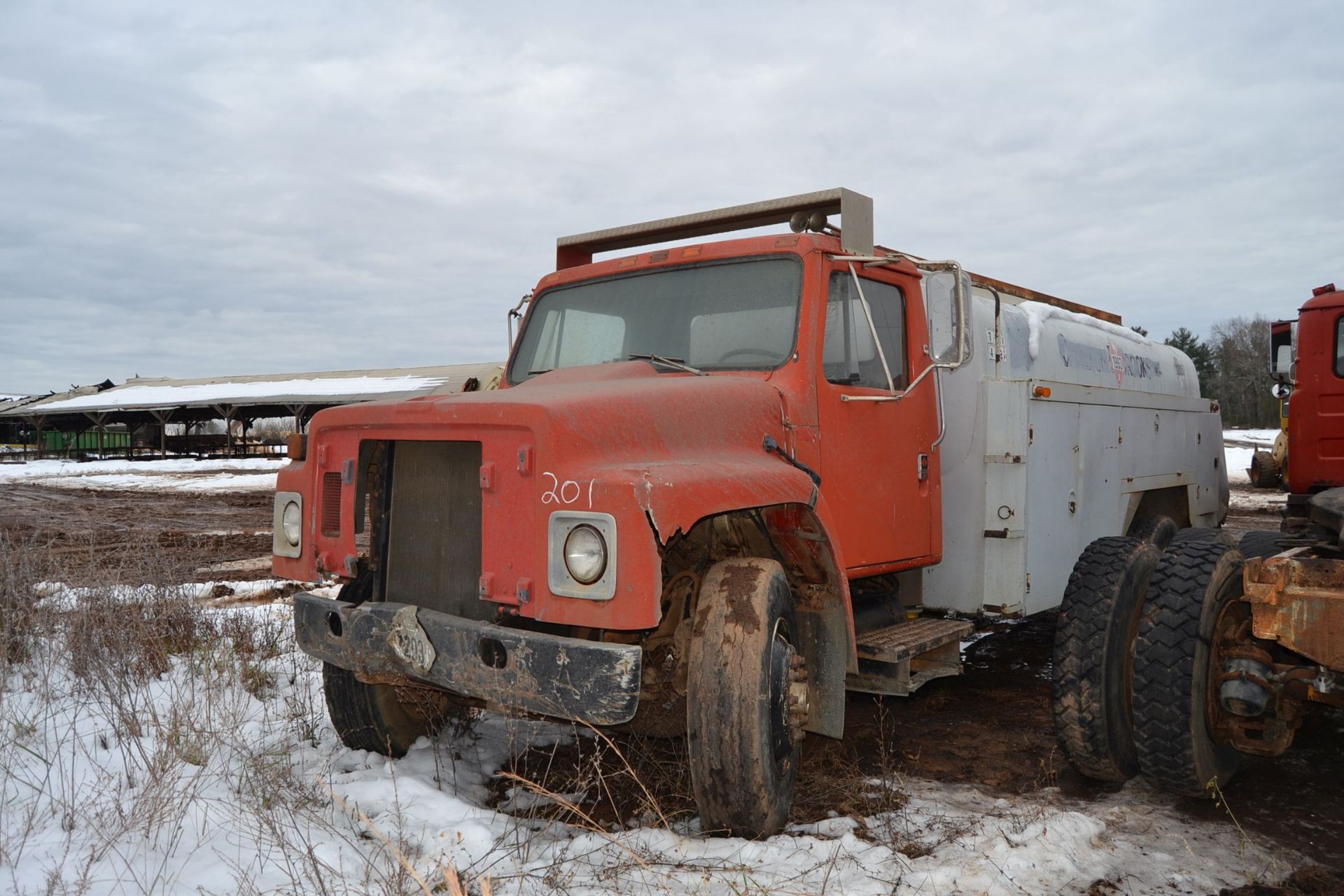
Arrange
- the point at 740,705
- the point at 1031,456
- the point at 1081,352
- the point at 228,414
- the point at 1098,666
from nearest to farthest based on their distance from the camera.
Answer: the point at 740,705
the point at 1098,666
the point at 1031,456
the point at 1081,352
the point at 228,414

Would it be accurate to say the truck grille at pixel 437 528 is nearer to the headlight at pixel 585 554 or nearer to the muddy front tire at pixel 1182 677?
the headlight at pixel 585 554

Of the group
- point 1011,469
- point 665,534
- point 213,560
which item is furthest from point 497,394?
point 213,560

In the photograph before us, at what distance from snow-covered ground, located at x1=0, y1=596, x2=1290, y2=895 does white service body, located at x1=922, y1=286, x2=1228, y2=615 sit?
119 cm

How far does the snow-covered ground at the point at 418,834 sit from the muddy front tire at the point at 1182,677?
24 cm

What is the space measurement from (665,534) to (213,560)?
387 inches

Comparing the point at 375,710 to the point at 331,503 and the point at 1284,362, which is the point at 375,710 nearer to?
the point at 331,503

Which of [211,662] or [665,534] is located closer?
[665,534]

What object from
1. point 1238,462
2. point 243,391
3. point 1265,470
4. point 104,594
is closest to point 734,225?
point 104,594

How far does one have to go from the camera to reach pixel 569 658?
10.2 feet

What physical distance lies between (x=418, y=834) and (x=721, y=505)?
1.66 meters

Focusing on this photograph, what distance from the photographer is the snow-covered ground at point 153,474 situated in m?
24.6

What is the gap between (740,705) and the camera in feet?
10.8

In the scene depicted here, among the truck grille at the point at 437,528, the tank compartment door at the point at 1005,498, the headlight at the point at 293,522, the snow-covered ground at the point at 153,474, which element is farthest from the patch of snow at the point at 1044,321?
the snow-covered ground at the point at 153,474

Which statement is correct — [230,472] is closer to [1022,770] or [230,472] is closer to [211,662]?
[211,662]
